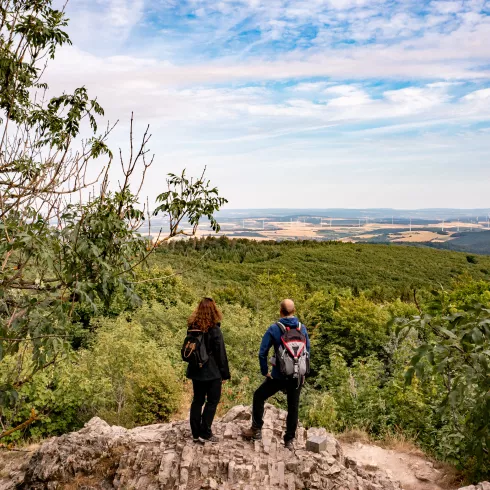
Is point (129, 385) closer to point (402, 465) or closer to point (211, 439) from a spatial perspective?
point (211, 439)

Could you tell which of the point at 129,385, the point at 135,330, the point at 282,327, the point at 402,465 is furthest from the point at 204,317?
the point at 135,330

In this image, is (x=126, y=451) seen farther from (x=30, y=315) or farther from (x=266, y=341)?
(x=30, y=315)

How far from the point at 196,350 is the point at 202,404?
0.81 m

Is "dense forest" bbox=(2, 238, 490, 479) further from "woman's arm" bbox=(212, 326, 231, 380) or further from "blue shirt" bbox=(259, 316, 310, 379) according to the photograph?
"blue shirt" bbox=(259, 316, 310, 379)

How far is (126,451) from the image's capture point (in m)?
5.87

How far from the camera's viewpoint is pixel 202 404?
5.63 meters

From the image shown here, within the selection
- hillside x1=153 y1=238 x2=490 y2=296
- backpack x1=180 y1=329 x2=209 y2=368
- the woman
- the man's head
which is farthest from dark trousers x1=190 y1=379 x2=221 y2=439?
hillside x1=153 y1=238 x2=490 y2=296

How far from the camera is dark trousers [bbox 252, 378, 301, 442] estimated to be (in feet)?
18.1

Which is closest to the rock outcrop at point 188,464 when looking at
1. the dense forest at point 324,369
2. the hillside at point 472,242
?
the dense forest at point 324,369

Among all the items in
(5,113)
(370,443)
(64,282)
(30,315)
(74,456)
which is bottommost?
(370,443)

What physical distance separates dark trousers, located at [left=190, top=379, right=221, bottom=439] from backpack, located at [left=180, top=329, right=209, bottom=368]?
0.32 m

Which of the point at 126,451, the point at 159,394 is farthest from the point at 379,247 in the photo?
the point at 126,451

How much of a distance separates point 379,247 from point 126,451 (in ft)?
150

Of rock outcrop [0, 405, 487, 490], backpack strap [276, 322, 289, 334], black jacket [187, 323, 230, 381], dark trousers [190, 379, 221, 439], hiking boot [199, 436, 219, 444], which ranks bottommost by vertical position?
rock outcrop [0, 405, 487, 490]
